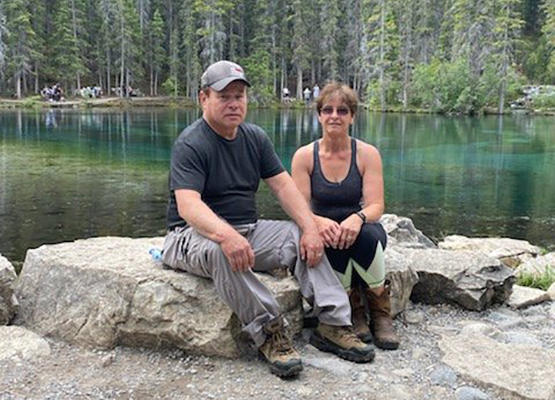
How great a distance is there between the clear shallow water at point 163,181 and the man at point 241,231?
6.77 metres

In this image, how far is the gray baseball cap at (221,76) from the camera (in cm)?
381

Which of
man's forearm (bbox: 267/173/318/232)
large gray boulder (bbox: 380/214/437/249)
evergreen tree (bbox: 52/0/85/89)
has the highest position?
evergreen tree (bbox: 52/0/85/89)

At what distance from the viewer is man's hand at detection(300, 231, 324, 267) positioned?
383 centimetres

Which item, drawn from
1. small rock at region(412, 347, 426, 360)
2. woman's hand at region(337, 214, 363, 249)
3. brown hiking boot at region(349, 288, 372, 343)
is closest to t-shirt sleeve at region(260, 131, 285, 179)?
woman's hand at region(337, 214, 363, 249)

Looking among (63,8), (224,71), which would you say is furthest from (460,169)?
(63,8)

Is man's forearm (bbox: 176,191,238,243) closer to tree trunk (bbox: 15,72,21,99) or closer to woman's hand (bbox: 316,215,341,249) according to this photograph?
woman's hand (bbox: 316,215,341,249)

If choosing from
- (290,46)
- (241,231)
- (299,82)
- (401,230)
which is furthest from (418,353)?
(290,46)

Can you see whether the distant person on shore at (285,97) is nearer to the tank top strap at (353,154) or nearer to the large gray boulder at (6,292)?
the tank top strap at (353,154)

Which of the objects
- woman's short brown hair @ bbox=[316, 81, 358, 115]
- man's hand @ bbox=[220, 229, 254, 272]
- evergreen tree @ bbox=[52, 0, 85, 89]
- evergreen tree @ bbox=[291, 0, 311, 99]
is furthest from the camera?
evergreen tree @ bbox=[291, 0, 311, 99]

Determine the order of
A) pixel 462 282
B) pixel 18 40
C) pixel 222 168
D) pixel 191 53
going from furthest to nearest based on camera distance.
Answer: pixel 191 53 → pixel 18 40 → pixel 462 282 → pixel 222 168

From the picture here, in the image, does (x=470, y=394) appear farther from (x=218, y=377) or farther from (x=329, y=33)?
(x=329, y=33)

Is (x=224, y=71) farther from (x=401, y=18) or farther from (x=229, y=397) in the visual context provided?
(x=401, y=18)

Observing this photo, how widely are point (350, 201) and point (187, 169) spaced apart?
4.08 feet

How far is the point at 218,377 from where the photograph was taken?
3.55 meters
